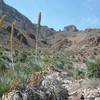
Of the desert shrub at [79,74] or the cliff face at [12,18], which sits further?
the cliff face at [12,18]

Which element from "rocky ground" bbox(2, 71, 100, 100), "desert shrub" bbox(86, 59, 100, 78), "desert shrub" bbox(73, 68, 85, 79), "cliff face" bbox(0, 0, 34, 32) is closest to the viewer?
"rocky ground" bbox(2, 71, 100, 100)

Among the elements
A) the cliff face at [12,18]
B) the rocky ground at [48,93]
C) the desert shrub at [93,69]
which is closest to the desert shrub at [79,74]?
the desert shrub at [93,69]

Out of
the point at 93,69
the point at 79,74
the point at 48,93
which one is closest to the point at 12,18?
the point at 79,74

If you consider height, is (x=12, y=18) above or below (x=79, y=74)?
above

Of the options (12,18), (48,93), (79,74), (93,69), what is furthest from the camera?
(12,18)

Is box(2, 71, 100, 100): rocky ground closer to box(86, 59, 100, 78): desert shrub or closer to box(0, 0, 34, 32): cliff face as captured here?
box(86, 59, 100, 78): desert shrub

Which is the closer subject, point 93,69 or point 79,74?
point 93,69

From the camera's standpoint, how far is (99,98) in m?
10.5

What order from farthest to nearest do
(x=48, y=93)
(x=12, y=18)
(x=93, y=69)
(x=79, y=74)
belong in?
1. (x=12, y=18)
2. (x=79, y=74)
3. (x=93, y=69)
4. (x=48, y=93)

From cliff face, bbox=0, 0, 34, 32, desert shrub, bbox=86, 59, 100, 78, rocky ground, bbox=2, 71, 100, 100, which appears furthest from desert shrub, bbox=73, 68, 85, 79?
cliff face, bbox=0, 0, 34, 32

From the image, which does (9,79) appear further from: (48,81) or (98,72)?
(98,72)

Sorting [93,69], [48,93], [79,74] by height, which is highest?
[93,69]

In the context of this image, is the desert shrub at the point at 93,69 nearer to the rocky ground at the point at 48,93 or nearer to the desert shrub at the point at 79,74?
the desert shrub at the point at 79,74

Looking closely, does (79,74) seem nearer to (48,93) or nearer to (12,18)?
(48,93)
